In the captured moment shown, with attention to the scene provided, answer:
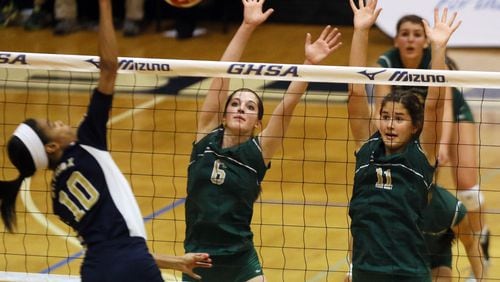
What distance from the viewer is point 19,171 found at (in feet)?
16.5

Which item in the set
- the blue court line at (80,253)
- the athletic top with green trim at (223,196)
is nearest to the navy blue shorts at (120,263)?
the athletic top with green trim at (223,196)

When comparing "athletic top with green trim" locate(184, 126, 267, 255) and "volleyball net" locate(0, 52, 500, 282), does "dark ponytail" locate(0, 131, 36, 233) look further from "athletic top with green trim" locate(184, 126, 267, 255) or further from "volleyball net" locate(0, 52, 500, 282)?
"volleyball net" locate(0, 52, 500, 282)

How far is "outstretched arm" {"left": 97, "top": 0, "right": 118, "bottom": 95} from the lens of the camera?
16.3ft

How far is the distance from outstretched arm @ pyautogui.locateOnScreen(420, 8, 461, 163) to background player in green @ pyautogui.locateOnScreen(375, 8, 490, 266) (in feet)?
3.11

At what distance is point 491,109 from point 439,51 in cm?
629

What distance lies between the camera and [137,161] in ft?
34.9

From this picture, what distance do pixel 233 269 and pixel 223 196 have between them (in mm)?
441

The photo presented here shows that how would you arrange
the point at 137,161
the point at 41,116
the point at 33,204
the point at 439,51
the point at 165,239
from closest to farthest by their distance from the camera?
the point at 439,51 → the point at 165,239 → the point at 33,204 → the point at 137,161 → the point at 41,116

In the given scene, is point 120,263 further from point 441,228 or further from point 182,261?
point 441,228

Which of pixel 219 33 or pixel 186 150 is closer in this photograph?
pixel 186 150

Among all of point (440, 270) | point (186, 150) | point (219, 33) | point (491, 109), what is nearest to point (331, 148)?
point (186, 150)

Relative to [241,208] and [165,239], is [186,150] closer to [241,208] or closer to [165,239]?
[165,239]

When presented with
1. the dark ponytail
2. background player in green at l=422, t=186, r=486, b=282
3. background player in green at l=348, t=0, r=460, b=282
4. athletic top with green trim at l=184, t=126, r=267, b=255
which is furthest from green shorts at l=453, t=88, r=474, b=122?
the dark ponytail

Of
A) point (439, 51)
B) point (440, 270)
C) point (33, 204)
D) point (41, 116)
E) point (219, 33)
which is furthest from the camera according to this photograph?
point (219, 33)
